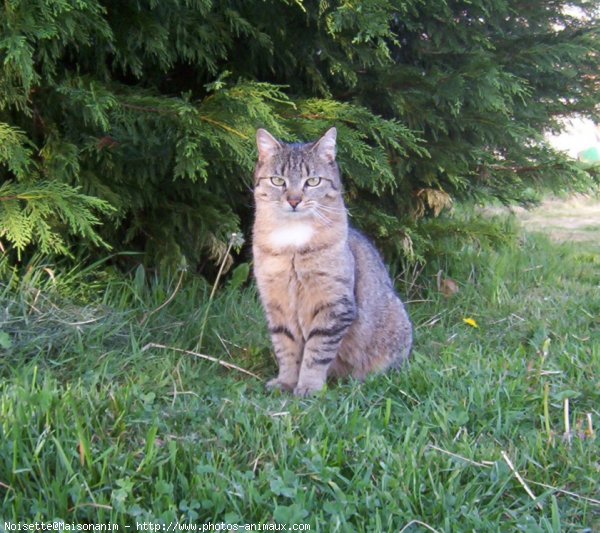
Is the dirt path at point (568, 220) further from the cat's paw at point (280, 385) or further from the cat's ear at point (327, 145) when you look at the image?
the cat's paw at point (280, 385)

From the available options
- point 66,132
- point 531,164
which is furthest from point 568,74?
point 66,132

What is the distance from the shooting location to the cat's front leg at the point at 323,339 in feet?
10.7

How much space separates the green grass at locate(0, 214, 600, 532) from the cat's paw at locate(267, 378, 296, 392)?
88mm

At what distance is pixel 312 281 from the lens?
3.30 m

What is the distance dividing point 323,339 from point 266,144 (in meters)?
1.05

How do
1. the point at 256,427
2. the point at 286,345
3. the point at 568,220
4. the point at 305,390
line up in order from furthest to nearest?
the point at 568,220 → the point at 286,345 → the point at 305,390 → the point at 256,427

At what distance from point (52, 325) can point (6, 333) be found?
0.26 metres

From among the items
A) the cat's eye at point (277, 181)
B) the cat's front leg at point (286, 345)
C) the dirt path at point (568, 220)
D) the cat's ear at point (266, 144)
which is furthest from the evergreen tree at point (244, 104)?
the dirt path at point (568, 220)

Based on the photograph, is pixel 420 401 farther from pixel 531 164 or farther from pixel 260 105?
pixel 531 164

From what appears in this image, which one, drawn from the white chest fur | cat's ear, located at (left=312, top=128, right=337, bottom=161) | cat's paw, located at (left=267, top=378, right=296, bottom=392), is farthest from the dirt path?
cat's paw, located at (left=267, top=378, right=296, bottom=392)

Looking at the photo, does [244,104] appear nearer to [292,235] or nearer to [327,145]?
[327,145]

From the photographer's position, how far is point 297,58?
14.1ft

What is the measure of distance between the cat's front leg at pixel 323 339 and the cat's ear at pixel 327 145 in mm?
769

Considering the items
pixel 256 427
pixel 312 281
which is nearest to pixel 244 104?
pixel 312 281
